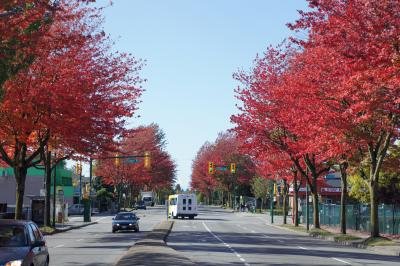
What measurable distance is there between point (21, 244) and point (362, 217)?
3712cm

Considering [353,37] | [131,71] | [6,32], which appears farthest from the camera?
[131,71]

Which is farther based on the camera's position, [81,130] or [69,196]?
[69,196]

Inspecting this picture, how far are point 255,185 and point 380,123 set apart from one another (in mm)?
78649

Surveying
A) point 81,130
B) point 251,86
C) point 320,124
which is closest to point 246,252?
point 320,124

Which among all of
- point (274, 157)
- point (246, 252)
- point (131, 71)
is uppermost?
point (131, 71)

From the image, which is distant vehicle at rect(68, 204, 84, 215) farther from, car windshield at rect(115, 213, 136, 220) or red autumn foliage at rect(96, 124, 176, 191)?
car windshield at rect(115, 213, 136, 220)

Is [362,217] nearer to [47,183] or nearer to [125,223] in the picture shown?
[125,223]

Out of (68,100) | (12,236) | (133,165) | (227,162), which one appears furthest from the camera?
(227,162)

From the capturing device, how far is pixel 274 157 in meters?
54.6

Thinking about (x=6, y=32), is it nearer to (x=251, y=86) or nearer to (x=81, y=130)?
(x=81, y=130)

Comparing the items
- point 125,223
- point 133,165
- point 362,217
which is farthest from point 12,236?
point 133,165

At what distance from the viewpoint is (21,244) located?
14.0 meters

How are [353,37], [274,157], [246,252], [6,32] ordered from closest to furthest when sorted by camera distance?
[6,32]
[353,37]
[246,252]
[274,157]

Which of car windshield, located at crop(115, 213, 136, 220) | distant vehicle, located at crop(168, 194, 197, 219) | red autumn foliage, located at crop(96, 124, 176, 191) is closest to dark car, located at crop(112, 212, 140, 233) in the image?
car windshield, located at crop(115, 213, 136, 220)
